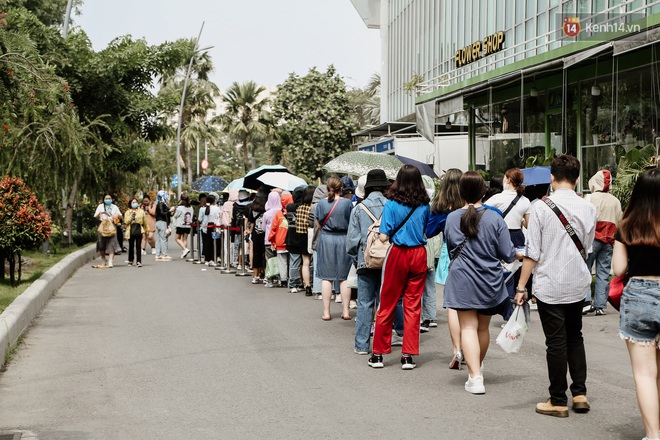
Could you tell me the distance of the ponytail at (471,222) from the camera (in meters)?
7.18

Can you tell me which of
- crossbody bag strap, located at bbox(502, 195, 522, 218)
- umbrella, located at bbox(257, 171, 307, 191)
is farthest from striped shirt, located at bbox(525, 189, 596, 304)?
umbrella, located at bbox(257, 171, 307, 191)

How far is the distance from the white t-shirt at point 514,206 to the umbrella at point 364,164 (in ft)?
16.9

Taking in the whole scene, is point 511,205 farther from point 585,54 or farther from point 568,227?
point 585,54

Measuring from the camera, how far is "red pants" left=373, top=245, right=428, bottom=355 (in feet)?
26.9

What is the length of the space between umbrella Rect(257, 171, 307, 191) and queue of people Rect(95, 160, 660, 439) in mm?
4604

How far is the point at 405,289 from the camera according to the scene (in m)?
8.31

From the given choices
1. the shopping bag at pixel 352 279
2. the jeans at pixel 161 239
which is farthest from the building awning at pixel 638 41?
the jeans at pixel 161 239

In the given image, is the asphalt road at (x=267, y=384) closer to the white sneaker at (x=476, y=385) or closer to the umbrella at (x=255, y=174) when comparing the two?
the white sneaker at (x=476, y=385)

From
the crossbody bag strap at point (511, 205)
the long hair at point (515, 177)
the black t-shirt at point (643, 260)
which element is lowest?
the black t-shirt at point (643, 260)

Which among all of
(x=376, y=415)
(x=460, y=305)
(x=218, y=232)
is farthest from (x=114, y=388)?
(x=218, y=232)

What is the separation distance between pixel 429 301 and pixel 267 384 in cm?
371

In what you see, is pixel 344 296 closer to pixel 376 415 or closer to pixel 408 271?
pixel 408 271

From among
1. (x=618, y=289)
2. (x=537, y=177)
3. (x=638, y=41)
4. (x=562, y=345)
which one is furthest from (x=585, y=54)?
(x=618, y=289)

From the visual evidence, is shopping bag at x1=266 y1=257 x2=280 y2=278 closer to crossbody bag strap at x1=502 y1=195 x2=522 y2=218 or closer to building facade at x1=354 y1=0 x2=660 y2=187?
building facade at x1=354 y1=0 x2=660 y2=187
